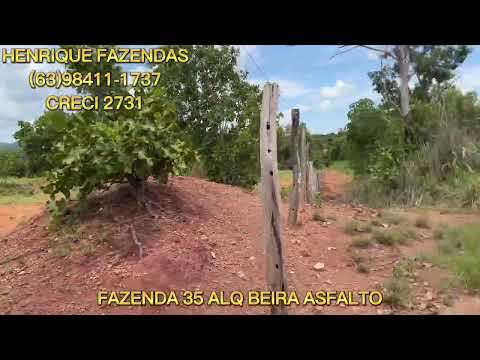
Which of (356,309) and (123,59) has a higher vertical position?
(123,59)

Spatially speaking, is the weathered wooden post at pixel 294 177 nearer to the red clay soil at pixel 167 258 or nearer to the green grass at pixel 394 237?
the red clay soil at pixel 167 258

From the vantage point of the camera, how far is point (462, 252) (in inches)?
185

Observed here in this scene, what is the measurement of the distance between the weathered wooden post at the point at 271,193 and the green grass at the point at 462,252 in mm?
2035

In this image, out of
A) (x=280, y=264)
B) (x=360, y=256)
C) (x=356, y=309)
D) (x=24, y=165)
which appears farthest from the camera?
(x=24, y=165)

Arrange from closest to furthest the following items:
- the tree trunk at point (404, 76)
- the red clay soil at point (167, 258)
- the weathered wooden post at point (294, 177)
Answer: the red clay soil at point (167, 258), the weathered wooden post at point (294, 177), the tree trunk at point (404, 76)

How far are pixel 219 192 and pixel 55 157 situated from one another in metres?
2.51

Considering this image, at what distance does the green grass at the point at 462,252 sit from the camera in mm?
3879

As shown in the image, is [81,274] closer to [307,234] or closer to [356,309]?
[356,309]

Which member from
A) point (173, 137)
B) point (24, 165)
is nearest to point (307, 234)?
point (173, 137)

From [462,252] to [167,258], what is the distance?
347 centimetres

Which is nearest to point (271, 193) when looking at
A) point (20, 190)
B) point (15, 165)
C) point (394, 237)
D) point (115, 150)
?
point (115, 150)

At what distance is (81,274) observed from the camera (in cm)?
360

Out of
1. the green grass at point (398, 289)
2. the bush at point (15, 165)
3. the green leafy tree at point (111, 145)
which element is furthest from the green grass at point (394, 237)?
the bush at point (15, 165)

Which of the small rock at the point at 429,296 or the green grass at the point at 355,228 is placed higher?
the green grass at the point at 355,228
